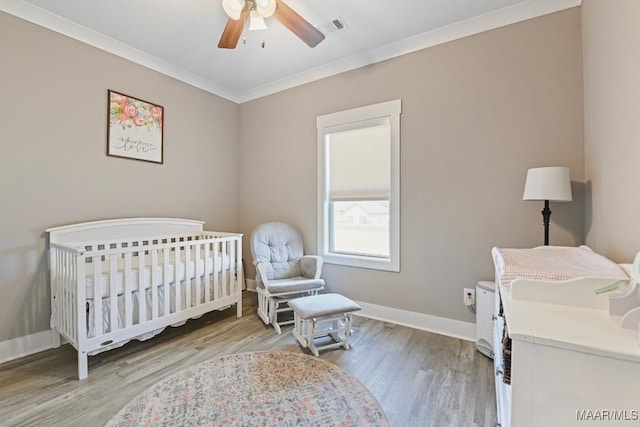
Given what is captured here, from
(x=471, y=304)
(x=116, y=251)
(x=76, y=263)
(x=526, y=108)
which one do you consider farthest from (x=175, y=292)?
(x=526, y=108)

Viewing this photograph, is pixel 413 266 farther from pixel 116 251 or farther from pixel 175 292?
pixel 116 251

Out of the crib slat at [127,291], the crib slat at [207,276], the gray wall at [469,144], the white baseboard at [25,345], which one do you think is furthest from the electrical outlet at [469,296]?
the white baseboard at [25,345]

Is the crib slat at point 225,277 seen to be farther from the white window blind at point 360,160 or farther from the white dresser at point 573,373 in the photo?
the white dresser at point 573,373

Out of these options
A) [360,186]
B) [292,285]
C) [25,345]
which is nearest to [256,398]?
[292,285]

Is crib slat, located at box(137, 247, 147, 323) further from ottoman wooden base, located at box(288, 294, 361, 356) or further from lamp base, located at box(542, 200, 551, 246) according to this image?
lamp base, located at box(542, 200, 551, 246)

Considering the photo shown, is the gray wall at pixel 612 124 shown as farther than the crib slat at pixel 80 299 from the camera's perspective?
No

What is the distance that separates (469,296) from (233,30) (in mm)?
2749

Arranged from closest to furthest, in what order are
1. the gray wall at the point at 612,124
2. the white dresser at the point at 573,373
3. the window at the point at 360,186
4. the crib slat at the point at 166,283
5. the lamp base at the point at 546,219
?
the white dresser at the point at 573,373
the gray wall at the point at 612,124
the lamp base at the point at 546,219
the crib slat at the point at 166,283
the window at the point at 360,186

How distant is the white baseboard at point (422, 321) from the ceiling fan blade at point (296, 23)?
8.07 ft

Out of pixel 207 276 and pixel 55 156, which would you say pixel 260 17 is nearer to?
pixel 55 156

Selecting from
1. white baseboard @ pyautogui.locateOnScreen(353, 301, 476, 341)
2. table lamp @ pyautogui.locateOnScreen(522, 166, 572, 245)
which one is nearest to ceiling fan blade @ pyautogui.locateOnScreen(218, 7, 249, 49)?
table lamp @ pyautogui.locateOnScreen(522, 166, 572, 245)

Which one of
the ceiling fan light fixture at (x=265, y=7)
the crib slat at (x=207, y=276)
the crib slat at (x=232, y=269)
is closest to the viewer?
the ceiling fan light fixture at (x=265, y=7)

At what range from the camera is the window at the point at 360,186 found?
109 inches

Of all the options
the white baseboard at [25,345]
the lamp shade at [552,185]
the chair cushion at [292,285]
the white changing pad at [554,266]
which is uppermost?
the lamp shade at [552,185]
